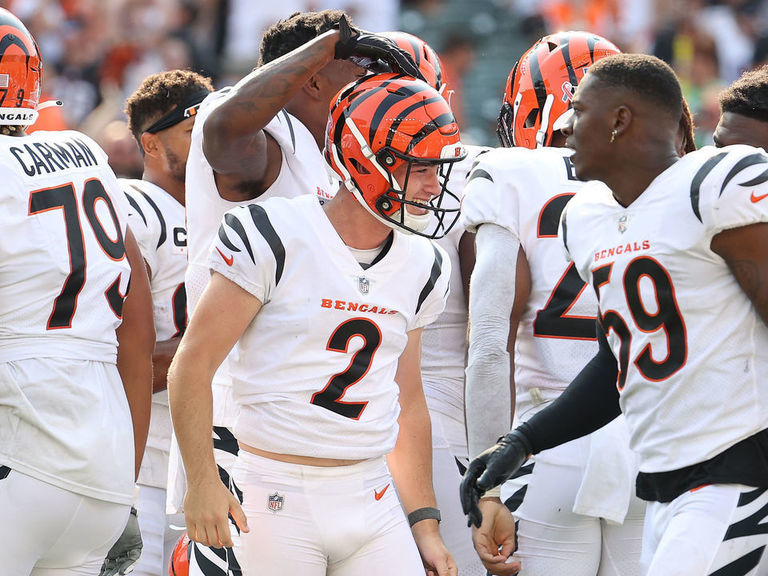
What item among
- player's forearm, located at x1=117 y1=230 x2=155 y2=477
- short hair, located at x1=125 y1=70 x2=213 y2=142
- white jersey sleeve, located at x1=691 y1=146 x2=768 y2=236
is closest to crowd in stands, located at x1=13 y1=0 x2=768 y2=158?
short hair, located at x1=125 y1=70 x2=213 y2=142

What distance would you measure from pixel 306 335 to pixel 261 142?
0.80 m

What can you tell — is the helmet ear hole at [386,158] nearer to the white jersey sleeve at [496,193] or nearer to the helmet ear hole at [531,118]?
the white jersey sleeve at [496,193]

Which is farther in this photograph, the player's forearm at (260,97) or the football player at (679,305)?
the player's forearm at (260,97)

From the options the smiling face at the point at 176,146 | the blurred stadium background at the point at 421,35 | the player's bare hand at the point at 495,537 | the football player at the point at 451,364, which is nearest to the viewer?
the player's bare hand at the point at 495,537

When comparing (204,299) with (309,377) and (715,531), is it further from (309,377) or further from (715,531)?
(715,531)

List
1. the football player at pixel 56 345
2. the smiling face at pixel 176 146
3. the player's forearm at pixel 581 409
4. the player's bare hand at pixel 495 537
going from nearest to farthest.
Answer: the football player at pixel 56 345 < the player's forearm at pixel 581 409 < the player's bare hand at pixel 495 537 < the smiling face at pixel 176 146

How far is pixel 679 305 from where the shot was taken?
314cm

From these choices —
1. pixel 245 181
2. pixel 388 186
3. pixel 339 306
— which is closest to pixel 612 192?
pixel 388 186

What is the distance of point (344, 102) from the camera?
11.8ft

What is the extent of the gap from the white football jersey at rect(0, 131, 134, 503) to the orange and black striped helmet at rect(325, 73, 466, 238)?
2.78 ft

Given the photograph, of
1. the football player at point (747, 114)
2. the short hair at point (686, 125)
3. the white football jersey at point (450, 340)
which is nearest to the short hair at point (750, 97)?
the football player at point (747, 114)

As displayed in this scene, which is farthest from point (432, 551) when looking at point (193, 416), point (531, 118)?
point (531, 118)

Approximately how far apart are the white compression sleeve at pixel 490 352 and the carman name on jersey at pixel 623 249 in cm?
55

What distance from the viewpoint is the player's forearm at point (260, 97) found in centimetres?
351
